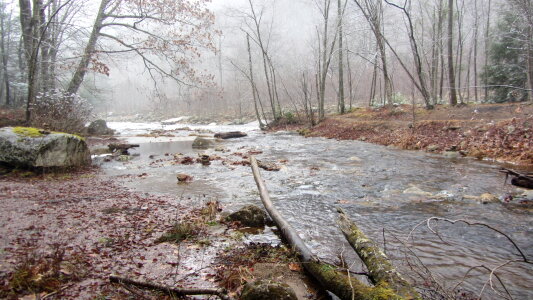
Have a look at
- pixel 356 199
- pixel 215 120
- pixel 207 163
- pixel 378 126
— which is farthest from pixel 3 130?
pixel 215 120

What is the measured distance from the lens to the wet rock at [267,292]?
2.19 m

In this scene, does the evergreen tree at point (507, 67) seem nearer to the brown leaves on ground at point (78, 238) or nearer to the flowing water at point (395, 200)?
the flowing water at point (395, 200)

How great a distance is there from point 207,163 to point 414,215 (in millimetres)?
6809

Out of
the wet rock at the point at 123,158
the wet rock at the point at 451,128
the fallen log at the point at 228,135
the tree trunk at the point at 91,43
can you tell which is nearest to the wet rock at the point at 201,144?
the fallen log at the point at 228,135

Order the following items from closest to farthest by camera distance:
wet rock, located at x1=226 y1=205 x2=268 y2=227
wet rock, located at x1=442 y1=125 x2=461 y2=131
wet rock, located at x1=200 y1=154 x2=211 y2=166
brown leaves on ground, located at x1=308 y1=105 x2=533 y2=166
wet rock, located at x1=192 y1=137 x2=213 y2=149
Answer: wet rock, located at x1=226 y1=205 x2=268 y2=227 < brown leaves on ground, located at x1=308 y1=105 x2=533 y2=166 < wet rock, located at x1=200 y1=154 x2=211 y2=166 < wet rock, located at x1=442 y1=125 x2=461 y2=131 < wet rock, located at x1=192 y1=137 x2=213 y2=149

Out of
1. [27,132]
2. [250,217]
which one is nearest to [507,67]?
[250,217]

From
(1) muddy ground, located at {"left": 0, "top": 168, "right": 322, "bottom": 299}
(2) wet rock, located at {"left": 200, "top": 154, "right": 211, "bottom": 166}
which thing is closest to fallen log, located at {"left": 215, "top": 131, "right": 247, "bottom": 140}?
(2) wet rock, located at {"left": 200, "top": 154, "right": 211, "bottom": 166}

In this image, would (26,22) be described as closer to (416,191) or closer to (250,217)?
(250,217)

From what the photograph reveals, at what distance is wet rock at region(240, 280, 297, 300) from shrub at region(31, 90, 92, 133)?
451 inches

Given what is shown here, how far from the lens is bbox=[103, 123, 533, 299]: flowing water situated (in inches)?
134

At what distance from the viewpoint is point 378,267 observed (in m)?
2.58

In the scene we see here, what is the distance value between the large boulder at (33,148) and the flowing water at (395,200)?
1700 mm

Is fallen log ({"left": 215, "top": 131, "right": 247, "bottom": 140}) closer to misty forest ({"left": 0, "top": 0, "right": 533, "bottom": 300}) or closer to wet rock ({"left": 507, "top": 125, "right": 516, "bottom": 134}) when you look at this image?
misty forest ({"left": 0, "top": 0, "right": 533, "bottom": 300})

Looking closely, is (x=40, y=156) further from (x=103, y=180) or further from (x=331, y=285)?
(x=331, y=285)
